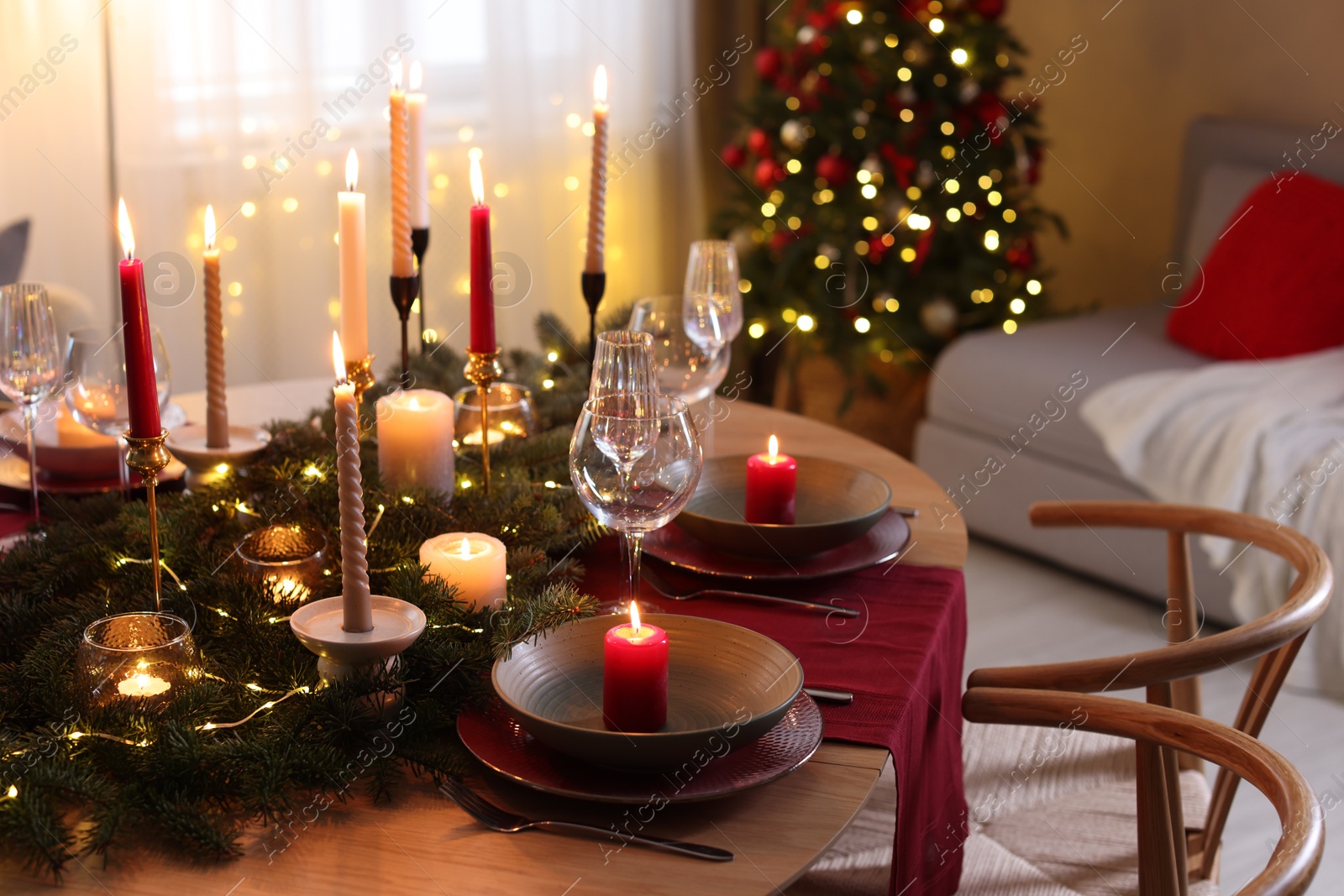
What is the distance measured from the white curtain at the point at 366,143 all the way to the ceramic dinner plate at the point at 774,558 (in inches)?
81.0

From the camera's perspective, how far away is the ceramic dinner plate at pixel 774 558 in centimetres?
125

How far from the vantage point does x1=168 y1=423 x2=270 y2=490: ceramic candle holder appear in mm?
1323

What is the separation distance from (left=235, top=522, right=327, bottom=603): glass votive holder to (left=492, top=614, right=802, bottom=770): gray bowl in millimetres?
216

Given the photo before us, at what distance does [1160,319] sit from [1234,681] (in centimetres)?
123

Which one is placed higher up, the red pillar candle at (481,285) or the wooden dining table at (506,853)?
the red pillar candle at (481,285)

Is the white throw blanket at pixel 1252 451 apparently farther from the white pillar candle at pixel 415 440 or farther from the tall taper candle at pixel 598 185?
the white pillar candle at pixel 415 440

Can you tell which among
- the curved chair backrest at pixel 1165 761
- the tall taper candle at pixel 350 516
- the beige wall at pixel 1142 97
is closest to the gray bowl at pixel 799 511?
the curved chair backrest at pixel 1165 761

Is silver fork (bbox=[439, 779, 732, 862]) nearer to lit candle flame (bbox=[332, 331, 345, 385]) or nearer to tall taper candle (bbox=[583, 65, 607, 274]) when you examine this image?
lit candle flame (bbox=[332, 331, 345, 385])

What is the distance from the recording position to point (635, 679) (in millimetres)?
907

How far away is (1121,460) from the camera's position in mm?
2750

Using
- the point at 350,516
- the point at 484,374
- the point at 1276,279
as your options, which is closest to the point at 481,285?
the point at 484,374

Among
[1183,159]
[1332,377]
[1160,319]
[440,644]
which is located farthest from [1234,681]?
[440,644]

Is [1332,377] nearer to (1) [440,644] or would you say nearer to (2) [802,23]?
(2) [802,23]

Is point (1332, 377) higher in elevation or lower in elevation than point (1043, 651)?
higher
